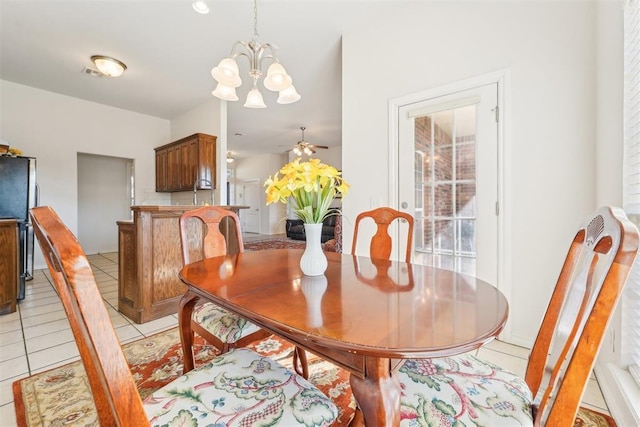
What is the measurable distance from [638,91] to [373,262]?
1501 millimetres

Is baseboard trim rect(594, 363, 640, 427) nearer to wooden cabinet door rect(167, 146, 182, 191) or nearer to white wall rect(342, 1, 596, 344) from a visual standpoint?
white wall rect(342, 1, 596, 344)

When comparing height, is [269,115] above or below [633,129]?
above

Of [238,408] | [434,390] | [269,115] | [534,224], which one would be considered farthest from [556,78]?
[269,115]

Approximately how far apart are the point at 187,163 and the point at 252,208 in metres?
5.05

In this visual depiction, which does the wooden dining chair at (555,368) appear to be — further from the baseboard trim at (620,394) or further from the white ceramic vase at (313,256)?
the baseboard trim at (620,394)

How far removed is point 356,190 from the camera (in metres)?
2.78

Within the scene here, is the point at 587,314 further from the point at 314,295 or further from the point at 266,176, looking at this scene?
the point at 266,176

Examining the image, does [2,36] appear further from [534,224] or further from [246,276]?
[534,224]

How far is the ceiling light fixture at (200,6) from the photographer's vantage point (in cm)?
246

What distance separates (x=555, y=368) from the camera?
0.65m

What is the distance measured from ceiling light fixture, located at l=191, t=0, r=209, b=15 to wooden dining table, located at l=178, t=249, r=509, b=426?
8.47ft

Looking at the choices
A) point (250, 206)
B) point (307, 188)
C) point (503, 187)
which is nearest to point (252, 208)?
point (250, 206)

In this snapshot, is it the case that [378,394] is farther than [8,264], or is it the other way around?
[8,264]

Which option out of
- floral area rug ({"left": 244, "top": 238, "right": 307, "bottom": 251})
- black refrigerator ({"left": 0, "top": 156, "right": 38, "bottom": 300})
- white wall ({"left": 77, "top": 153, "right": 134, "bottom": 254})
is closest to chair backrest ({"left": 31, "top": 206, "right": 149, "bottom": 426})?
black refrigerator ({"left": 0, "top": 156, "right": 38, "bottom": 300})
